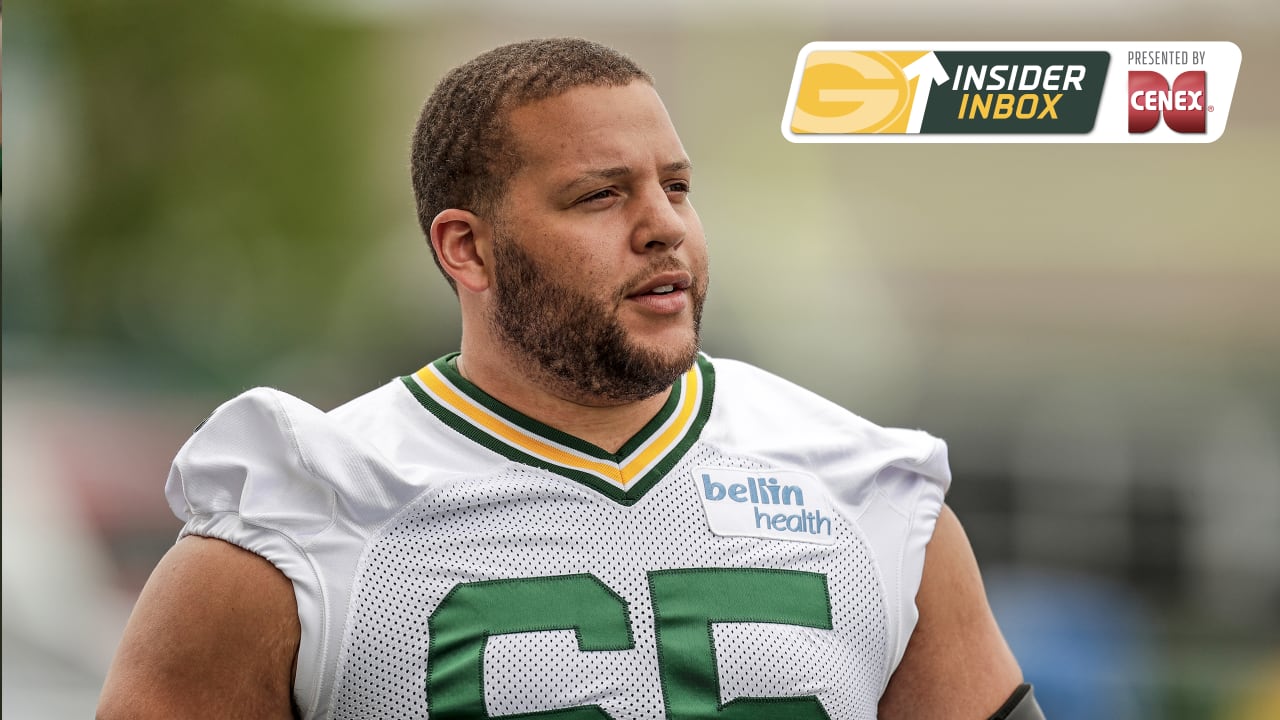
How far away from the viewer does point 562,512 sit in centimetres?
210

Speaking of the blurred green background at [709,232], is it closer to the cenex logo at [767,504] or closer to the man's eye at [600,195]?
the cenex logo at [767,504]

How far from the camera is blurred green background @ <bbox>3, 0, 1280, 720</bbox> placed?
1020cm

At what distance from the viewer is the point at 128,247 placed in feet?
39.6

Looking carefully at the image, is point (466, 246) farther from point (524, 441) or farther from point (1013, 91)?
point (1013, 91)

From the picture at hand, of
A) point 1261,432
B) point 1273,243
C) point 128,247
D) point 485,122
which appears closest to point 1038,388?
point 1261,432

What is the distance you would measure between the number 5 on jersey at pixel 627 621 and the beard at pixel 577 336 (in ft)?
0.90

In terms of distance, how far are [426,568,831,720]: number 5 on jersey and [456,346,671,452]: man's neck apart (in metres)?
0.23

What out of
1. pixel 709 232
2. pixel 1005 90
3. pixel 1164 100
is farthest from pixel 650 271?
pixel 709 232

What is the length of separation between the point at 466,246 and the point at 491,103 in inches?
8.4

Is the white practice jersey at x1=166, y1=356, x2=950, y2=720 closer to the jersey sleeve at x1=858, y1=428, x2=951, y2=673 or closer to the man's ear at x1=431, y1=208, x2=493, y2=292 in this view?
the jersey sleeve at x1=858, y1=428, x2=951, y2=673

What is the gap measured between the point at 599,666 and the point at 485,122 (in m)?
0.79

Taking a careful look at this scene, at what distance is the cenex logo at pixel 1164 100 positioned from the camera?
387cm

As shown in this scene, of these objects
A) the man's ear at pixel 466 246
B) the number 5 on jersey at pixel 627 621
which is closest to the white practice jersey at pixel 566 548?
the number 5 on jersey at pixel 627 621

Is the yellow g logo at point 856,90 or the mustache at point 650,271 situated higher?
the yellow g logo at point 856,90
